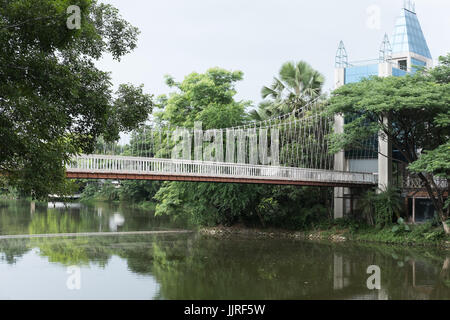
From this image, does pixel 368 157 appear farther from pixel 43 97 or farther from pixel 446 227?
pixel 43 97

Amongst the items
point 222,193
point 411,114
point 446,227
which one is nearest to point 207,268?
point 222,193

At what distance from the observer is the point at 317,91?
89.9ft

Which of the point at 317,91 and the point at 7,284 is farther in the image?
the point at 317,91

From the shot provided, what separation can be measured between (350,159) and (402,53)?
11044mm

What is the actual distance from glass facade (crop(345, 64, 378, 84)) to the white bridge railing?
191 inches

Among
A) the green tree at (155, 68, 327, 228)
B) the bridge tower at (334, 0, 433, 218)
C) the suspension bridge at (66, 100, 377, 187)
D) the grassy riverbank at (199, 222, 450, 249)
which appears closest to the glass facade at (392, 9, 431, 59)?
the bridge tower at (334, 0, 433, 218)

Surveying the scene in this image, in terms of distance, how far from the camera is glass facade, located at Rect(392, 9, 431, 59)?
33.5 meters

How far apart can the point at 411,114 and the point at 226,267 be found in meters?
10.1

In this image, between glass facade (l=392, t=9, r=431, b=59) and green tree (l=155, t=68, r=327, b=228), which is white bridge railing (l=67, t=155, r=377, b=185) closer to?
green tree (l=155, t=68, r=327, b=228)

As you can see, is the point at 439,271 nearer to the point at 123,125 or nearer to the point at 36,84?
the point at 123,125

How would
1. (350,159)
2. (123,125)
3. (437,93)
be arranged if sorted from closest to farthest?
(123,125), (437,93), (350,159)

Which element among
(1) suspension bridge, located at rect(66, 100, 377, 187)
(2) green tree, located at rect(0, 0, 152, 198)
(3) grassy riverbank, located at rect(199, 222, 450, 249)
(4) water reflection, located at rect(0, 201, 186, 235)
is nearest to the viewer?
(2) green tree, located at rect(0, 0, 152, 198)
